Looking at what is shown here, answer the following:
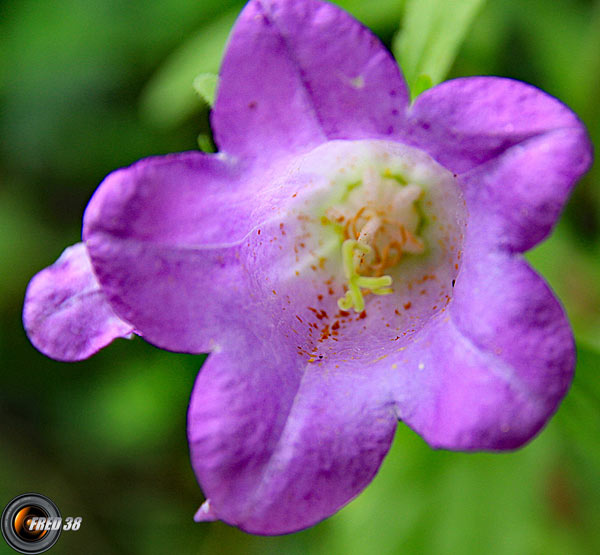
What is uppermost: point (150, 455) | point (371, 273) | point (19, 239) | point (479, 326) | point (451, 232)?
point (479, 326)

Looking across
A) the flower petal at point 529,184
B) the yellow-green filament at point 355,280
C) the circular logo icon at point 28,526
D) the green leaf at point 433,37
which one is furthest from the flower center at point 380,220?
the circular logo icon at point 28,526

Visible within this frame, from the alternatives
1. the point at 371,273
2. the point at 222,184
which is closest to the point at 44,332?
the point at 222,184

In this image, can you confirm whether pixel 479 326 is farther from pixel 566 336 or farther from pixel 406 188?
pixel 406 188

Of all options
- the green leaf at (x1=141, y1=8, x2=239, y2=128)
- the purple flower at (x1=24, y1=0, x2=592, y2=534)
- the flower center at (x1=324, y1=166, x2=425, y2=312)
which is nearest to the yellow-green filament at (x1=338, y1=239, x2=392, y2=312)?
the purple flower at (x1=24, y1=0, x2=592, y2=534)

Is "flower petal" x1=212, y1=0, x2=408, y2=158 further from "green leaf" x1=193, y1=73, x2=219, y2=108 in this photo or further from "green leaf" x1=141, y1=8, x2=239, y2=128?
"green leaf" x1=141, y1=8, x2=239, y2=128

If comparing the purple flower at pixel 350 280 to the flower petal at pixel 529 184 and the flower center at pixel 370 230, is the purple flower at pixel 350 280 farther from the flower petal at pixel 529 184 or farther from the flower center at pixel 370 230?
the flower center at pixel 370 230

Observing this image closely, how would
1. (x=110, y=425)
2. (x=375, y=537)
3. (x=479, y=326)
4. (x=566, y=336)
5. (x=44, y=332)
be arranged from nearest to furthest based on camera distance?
(x=566, y=336), (x=479, y=326), (x=44, y=332), (x=375, y=537), (x=110, y=425)

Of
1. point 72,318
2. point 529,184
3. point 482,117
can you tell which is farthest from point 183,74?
point 529,184

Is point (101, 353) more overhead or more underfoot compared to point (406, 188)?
more underfoot
